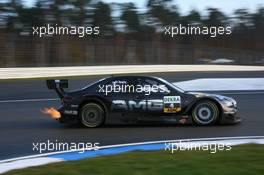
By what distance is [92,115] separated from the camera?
1122cm

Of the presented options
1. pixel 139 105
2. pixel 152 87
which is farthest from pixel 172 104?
pixel 139 105

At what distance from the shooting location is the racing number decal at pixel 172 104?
11.1m

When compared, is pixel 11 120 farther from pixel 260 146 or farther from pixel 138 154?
pixel 260 146

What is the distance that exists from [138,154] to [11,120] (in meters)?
5.81

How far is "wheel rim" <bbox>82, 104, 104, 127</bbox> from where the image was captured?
11.2m

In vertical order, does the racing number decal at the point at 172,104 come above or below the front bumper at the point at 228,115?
above

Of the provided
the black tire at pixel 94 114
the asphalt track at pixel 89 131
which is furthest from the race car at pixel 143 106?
the asphalt track at pixel 89 131

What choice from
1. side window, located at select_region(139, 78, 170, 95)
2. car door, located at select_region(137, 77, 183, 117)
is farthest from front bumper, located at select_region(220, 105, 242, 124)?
side window, located at select_region(139, 78, 170, 95)

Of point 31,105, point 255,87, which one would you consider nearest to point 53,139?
point 31,105

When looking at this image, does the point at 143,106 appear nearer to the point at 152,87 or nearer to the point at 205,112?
the point at 152,87

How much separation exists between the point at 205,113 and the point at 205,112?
0.02 m

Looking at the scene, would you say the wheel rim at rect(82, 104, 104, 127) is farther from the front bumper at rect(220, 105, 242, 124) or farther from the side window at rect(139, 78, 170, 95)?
the front bumper at rect(220, 105, 242, 124)

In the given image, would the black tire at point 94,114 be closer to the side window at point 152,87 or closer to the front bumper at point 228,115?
the side window at point 152,87

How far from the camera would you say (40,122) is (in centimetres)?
1227
